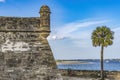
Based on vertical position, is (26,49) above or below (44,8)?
below

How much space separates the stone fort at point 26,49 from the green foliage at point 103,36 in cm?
3551

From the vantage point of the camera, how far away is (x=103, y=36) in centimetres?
5316

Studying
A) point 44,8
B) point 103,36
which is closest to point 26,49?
point 44,8

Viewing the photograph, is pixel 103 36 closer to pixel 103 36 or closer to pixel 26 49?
pixel 103 36

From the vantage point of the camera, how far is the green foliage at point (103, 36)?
52.7 metres

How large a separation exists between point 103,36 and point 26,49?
36.6m

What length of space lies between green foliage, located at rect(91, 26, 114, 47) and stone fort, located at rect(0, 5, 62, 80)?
35.5 m

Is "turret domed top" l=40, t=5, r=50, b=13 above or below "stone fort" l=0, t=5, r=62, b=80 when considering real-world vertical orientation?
above

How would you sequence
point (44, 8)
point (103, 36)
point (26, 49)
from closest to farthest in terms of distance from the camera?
point (26, 49) < point (44, 8) < point (103, 36)

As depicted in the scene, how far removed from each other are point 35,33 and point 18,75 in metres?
2.32

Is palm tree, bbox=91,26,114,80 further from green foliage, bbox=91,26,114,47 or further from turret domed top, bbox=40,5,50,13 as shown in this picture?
turret domed top, bbox=40,5,50,13

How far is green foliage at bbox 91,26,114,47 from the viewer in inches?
2076

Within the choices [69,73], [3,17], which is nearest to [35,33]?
[3,17]

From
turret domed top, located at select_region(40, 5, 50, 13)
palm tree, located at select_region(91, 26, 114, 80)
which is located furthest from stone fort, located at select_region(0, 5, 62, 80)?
palm tree, located at select_region(91, 26, 114, 80)
